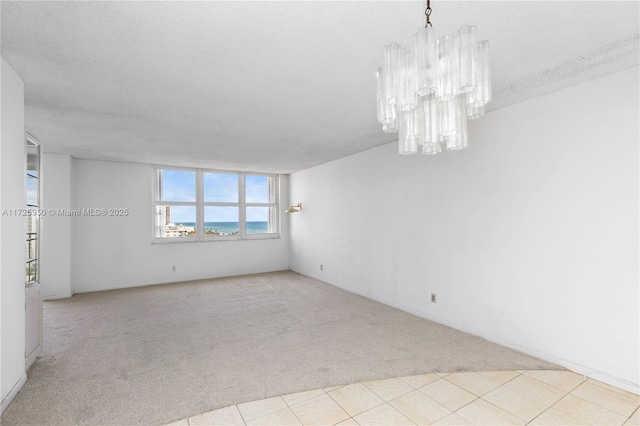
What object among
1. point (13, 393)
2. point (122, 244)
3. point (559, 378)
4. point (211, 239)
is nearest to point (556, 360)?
point (559, 378)

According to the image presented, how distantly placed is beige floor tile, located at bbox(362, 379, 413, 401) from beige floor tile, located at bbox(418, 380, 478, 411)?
135 millimetres

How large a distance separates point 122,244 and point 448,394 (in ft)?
19.7

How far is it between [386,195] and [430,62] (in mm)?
3435

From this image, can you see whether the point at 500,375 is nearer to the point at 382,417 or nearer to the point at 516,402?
the point at 516,402

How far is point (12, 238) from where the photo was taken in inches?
90.0

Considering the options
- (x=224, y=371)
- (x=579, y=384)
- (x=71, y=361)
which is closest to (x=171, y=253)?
(x=71, y=361)

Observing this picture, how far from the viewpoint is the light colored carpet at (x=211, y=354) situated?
224 cm

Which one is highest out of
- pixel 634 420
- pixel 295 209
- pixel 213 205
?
pixel 213 205

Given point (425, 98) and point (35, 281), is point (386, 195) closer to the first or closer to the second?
point (425, 98)

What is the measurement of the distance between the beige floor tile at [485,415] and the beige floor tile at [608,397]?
2.31 feet

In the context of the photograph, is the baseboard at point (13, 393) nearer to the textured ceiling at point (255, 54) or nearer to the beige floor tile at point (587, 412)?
the textured ceiling at point (255, 54)

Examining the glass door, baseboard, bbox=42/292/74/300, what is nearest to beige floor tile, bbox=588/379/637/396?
the glass door

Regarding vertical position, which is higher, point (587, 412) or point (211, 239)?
point (211, 239)

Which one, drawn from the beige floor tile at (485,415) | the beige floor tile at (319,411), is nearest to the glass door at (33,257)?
the beige floor tile at (319,411)
